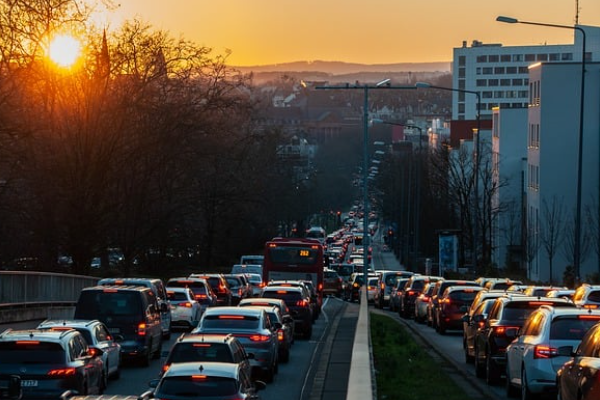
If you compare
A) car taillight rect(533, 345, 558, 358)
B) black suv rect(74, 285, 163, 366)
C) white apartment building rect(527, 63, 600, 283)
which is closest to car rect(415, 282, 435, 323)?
black suv rect(74, 285, 163, 366)

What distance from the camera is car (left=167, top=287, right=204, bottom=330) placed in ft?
128

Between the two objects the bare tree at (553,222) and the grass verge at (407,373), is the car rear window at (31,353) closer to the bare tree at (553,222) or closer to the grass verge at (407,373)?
the grass verge at (407,373)

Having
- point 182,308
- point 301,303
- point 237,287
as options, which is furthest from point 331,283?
point 301,303

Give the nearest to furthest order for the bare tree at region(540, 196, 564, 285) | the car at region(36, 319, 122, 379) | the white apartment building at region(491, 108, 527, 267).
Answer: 1. the car at region(36, 319, 122, 379)
2. the bare tree at region(540, 196, 564, 285)
3. the white apartment building at region(491, 108, 527, 267)

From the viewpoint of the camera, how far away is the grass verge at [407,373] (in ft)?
70.9

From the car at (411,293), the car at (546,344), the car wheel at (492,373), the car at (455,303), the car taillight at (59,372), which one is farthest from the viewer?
the car at (411,293)

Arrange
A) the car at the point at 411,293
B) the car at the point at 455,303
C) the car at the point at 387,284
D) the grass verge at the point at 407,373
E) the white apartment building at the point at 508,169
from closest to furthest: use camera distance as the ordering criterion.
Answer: the grass verge at the point at 407,373 → the car at the point at 455,303 → the car at the point at 411,293 → the car at the point at 387,284 → the white apartment building at the point at 508,169

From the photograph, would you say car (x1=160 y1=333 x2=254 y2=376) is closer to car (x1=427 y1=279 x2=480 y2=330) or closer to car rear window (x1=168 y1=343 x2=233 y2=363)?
car rear window (x1=168 y1=343 x2=233 y2=363)

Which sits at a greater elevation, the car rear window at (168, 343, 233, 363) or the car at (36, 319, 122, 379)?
the car rear window at (168, 343, 233, 363)

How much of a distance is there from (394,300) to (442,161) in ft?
109

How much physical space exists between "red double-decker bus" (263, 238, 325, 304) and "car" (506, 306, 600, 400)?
1336 inches

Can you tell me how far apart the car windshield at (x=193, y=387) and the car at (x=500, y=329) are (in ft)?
29.7

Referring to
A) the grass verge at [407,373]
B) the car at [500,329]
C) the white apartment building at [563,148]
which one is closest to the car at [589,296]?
the grass verge at [407,373]

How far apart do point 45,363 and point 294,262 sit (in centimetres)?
3526
